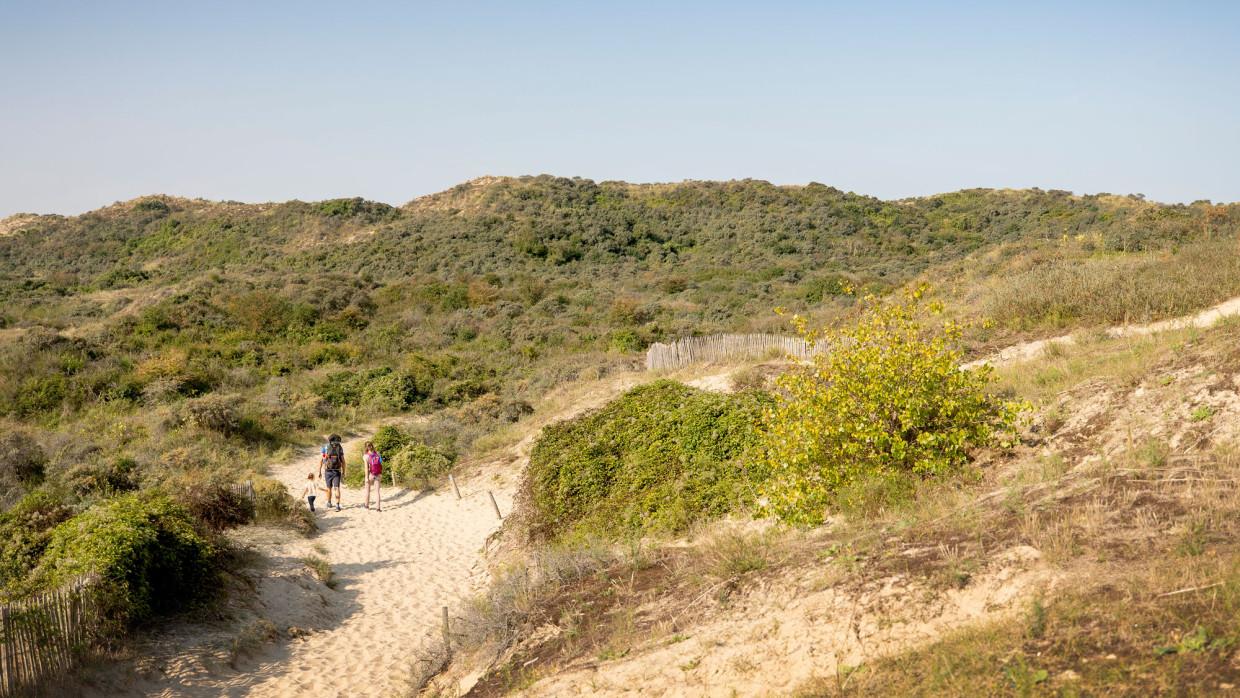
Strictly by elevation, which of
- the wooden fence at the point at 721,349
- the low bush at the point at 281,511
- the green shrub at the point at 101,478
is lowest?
the low bush at the point at 281,511

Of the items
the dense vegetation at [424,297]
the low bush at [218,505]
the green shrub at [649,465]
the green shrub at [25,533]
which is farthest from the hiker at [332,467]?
the green shrub at [25,533]

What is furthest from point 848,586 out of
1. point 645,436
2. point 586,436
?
point 586,436

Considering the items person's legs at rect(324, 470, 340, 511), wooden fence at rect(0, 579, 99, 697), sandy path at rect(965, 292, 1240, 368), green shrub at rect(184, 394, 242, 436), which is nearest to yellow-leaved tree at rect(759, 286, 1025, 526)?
sandy path at rect(965, 292, 1240, 368)

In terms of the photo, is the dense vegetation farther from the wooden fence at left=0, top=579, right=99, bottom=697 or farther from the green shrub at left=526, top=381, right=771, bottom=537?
the wooden fence at left=0, top=579, right=99, bottom=697

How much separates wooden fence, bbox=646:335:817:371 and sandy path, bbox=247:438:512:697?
6263mm

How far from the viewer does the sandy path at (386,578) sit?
29.6 ft

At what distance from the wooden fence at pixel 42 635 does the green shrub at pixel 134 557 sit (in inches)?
20.5

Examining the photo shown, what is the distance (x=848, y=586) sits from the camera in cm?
570

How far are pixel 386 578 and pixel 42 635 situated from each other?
18.6 feet

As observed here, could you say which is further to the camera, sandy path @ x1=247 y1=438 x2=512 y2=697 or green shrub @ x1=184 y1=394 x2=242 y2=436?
green shrub @ x1=184 y1=394 x2=242 y2=436

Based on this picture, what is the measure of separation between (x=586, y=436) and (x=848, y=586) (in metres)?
9.26

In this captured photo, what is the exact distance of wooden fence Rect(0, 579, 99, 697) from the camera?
6.82 meters

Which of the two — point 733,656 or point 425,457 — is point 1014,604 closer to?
point 733,656

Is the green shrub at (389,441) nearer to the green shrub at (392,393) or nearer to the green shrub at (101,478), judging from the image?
the green shrub at (392,393)
